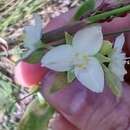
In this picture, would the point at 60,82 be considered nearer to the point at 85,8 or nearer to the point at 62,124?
the point at 85,8

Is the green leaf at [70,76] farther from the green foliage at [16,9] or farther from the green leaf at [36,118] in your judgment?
the green foliage at [16,9]

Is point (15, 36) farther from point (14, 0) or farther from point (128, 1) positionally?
point (128, 1)

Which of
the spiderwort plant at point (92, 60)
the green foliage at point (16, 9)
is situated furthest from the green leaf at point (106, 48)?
the green foliage at point (16, 9)

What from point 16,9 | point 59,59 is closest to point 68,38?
point 59,59

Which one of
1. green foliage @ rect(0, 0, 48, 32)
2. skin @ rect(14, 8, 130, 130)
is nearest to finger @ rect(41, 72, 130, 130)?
skin @ rect(14, 8, 130, 130)

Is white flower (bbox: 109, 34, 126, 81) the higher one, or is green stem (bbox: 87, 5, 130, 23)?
green stem (bbox: 87, 5, 130, 23)

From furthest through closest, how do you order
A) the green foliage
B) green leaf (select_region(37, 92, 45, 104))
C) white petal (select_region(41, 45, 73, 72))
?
the green foliage, green leaf (select_region(37, 92, 45, 104)), white petal (select_region(41, 45, 73, 72))

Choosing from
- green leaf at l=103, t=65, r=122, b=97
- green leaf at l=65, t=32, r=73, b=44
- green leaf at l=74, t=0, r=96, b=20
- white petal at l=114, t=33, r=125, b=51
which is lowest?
green leaf at l=103, t=65, r=122, b=97

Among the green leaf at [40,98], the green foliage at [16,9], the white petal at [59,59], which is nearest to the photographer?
the white petal at [59,59]

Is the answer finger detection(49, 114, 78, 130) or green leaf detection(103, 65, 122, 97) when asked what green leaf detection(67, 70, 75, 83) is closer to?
green leaf detection(103, 65, 122, 97)
